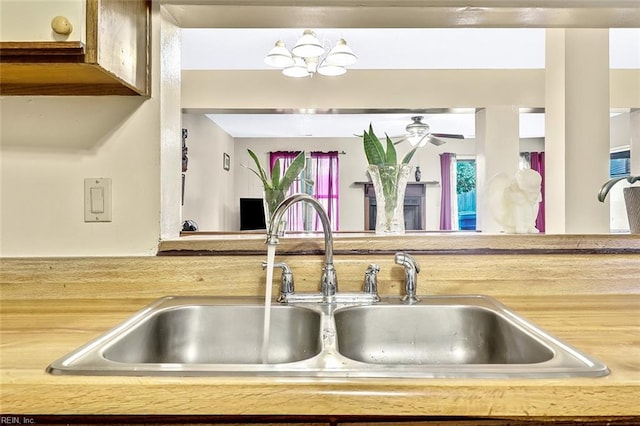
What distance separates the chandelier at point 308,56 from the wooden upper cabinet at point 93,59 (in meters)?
1.58

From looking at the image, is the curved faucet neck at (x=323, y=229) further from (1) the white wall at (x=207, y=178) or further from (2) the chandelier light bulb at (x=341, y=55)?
(1) the white wall at (x=207, y=178)

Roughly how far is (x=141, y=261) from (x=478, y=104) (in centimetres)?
331

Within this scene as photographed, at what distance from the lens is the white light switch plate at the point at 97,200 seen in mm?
1024

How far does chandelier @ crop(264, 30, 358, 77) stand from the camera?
2.48 meters

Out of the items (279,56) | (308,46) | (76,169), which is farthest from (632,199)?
(279,56)

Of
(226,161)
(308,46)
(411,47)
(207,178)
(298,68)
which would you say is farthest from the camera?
(226,161)

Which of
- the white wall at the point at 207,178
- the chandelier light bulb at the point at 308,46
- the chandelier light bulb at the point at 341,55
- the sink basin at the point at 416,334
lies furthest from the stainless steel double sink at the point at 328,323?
the white wall at the point at 207,178

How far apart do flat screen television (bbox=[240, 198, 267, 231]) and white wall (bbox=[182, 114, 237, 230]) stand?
24 centimetres

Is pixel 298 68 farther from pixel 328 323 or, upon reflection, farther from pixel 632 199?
pixel 328 323

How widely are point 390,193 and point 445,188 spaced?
628cm

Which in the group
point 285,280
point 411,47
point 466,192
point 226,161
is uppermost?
point 411,47

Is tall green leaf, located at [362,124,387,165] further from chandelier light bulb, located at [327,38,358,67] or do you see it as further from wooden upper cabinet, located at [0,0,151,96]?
chandelier light bulb, located at [327,38,358,67]

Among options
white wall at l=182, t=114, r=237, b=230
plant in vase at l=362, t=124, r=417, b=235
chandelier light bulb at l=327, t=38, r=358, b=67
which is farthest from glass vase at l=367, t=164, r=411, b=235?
white wall at l=182, t=114, r=237, b=230

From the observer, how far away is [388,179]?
1.12m
